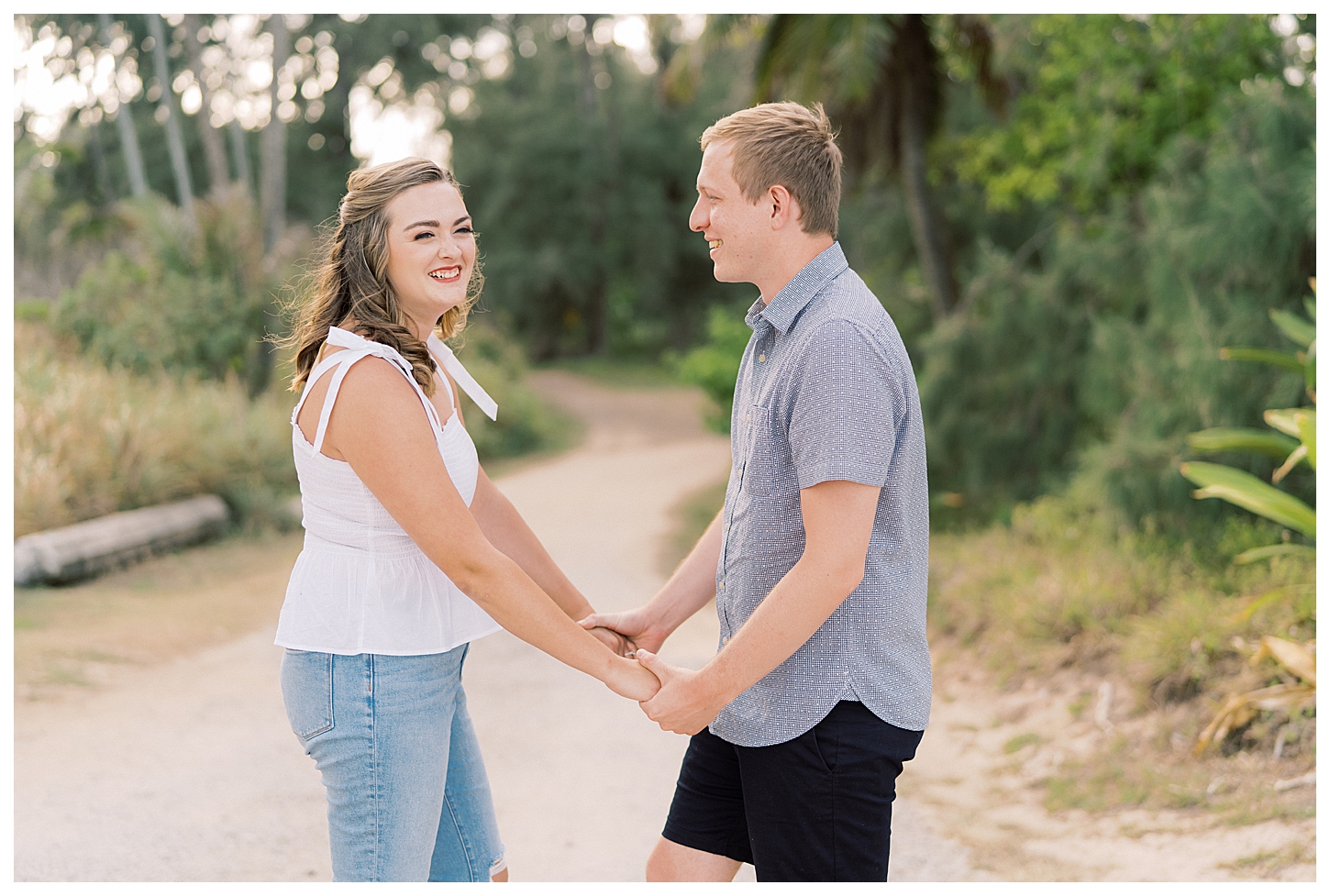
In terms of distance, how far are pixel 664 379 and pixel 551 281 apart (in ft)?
14.5

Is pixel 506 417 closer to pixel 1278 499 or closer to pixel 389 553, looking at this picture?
pixel 1278 499

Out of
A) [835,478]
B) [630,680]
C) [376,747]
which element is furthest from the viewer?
[630,680]

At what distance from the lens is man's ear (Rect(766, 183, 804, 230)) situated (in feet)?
6.08

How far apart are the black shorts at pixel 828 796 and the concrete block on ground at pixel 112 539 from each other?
6039 mm

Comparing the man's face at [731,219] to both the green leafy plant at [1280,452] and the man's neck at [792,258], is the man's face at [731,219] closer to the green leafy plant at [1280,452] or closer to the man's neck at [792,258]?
the man's neck at [792,258]

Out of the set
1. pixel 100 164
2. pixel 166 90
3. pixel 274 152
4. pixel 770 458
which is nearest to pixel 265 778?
pixel 770 458

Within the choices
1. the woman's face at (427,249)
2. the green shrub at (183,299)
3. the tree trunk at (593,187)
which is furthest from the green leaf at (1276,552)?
the tree trunk at (593,187)

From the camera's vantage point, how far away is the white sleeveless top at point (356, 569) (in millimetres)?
1786

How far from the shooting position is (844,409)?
5.55 feet

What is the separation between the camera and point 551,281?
88.3 ft

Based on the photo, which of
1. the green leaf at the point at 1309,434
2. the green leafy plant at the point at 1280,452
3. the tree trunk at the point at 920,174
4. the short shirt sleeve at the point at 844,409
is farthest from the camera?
the tree trunk at the point at 920,174

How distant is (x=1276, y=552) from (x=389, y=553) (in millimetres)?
4257

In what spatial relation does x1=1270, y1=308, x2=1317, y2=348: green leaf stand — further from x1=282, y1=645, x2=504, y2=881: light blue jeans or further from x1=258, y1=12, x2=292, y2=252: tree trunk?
x1=258, y1=12, x2=292, y2=252: tree trunk
